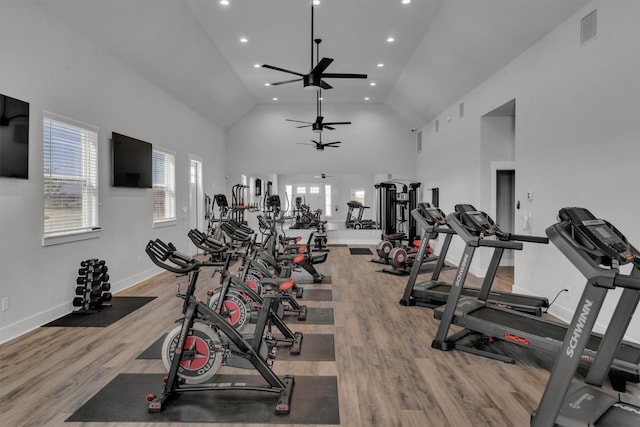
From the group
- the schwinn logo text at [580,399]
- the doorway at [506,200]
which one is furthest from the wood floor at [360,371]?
the doorway at [506,200]

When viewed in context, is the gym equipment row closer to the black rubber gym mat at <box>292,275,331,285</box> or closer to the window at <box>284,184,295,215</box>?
the black rubber gym mat at <box>292,275,331,285</box>

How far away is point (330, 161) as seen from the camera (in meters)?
11.5

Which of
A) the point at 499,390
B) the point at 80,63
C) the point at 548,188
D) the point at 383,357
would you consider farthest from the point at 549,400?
the point at 80,63

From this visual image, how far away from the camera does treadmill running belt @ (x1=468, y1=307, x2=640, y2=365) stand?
275 centimetres

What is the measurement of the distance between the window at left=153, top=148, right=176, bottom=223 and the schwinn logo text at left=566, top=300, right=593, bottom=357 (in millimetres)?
6473

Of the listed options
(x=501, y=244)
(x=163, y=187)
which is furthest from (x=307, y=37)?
(x=501, y=244)

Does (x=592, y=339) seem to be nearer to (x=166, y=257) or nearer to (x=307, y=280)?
(x=166, y=257)

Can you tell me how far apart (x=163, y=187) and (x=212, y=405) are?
5613 millimetres

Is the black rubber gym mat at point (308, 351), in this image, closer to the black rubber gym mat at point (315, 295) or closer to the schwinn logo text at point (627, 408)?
the black rubber gym mat at point (315, 295)

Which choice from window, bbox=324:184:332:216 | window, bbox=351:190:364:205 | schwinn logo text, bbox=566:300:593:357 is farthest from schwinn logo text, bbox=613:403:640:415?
window, bbox=324:184:332:216

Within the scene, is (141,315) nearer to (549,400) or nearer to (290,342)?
(290,342)

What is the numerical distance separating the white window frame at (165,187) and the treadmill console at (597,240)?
20.8 ft

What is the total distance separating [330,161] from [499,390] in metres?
9.27

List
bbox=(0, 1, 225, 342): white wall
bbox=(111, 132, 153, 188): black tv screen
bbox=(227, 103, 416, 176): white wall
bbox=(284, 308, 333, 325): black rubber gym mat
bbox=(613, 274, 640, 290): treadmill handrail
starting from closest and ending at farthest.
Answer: bbox=(613, 274, 640, 290): treadmill handrail < bbox=(0, 1, 225, 342): white wall < bbox=(284, 308, 333, 325): black rubber gym mat < bbox=(111, 132, 153, 188): black tv screen < bbox=(227, 103, 416, 176): white wall
